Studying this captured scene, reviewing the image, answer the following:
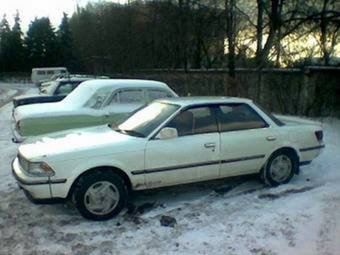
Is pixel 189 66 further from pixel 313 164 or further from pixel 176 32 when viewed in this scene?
pixel 313 164

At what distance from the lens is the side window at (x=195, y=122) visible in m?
5.99

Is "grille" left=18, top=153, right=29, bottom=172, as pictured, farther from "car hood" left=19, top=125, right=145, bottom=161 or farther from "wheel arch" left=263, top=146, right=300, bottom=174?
"wheel arch" left=263, top=146, right=300, bottom=174

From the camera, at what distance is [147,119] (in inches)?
246

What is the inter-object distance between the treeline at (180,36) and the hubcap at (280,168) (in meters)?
9.50

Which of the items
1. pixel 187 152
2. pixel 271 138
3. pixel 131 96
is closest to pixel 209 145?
pixel 187 152

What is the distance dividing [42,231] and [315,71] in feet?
38.4

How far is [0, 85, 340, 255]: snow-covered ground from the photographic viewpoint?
4.70 metres

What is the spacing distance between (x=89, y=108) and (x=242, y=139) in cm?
406

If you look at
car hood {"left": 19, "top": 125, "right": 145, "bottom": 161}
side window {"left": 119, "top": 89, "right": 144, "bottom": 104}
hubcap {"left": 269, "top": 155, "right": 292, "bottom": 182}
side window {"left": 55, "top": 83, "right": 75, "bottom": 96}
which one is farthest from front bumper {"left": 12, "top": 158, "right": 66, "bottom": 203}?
side window {"left": 55, "top": 83, "right": 75, "bottom": 96}

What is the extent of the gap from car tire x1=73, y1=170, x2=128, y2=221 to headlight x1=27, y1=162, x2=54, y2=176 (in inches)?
14.7

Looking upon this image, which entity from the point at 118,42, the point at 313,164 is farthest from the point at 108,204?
the point at 118,42

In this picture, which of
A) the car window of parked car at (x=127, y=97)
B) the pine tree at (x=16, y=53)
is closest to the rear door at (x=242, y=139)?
the car window of parked car at (x=127, y=97)

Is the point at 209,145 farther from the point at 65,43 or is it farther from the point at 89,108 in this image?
the point at 65,43

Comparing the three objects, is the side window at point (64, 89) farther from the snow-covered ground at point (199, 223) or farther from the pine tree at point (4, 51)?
the pine tree at point (4, 51)
